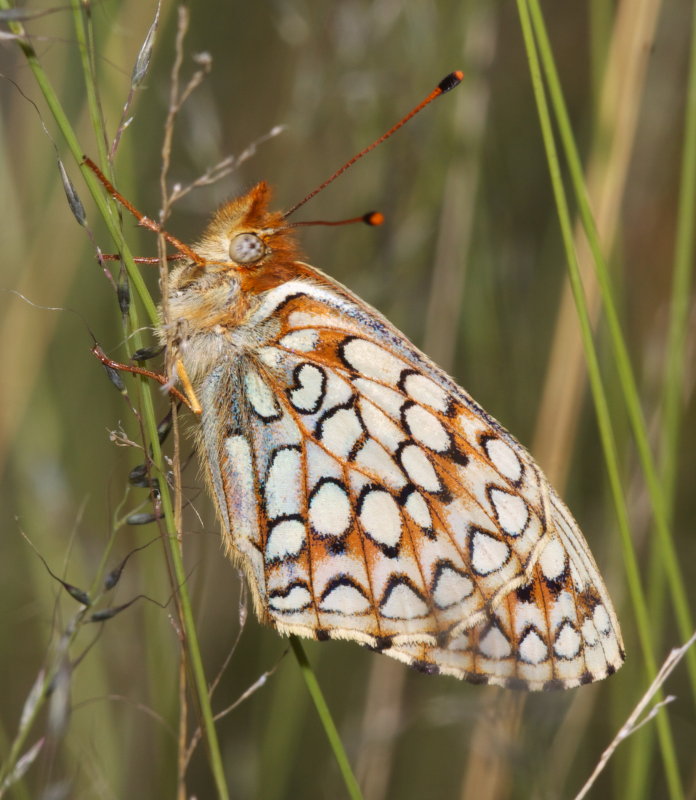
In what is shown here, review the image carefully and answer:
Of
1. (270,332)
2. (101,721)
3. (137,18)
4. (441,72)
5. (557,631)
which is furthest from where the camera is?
(441,72)

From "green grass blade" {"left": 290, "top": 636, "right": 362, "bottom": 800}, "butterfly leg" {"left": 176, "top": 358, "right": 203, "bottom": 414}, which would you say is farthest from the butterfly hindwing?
"green grass blade" {"left": 290, "top": 636, "right": 362, "bottom": 800}

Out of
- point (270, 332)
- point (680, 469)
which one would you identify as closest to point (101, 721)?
point (270, 332)

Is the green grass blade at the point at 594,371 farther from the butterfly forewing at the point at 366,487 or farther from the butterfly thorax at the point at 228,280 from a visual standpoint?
the butterfly thorax at the point at 228,280

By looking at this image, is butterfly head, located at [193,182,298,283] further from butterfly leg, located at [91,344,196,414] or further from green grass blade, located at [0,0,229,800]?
green grass blade, located at [0,0,229,800]

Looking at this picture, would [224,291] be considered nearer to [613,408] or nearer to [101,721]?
Answer: [101,721]

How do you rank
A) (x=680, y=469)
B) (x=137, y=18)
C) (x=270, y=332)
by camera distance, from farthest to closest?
1. (x=680, y=469)
2. (x=137, y=18)
3. (x=270, y=332)

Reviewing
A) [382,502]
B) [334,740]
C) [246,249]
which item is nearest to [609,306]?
[382,502]

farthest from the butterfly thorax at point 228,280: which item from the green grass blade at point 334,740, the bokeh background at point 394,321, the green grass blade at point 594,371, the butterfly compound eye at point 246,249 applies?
the green grass blade at point 334,740
